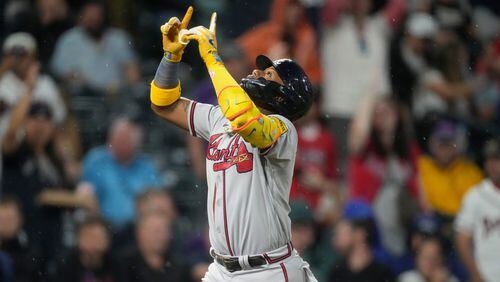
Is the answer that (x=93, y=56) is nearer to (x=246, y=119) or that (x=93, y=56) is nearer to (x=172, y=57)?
(x=172, y=57)

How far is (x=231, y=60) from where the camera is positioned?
32.1 ft

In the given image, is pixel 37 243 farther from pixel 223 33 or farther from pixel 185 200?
pixel 223 33

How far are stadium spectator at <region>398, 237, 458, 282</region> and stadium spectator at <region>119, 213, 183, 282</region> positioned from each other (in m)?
1.85

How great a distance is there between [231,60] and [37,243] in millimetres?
2204

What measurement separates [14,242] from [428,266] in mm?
3298

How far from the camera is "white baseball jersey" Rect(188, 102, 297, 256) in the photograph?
5.75 metres

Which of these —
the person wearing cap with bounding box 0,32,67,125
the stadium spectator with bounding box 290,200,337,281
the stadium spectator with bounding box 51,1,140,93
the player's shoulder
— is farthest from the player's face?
the stadium spectator with bounding box 51,1,140,93

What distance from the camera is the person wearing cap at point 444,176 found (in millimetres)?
10234

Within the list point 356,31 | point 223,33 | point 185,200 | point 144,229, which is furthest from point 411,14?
point 144,229

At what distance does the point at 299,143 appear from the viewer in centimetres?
1022

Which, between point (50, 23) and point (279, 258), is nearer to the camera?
point (279, 258)

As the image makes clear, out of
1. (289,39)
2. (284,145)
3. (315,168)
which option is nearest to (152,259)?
(315,168)

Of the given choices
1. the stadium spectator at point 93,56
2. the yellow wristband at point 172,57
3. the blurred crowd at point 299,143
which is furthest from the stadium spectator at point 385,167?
the yellow wristband at point 172,57

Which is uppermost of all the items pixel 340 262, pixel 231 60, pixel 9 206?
A: pixel 231 60
